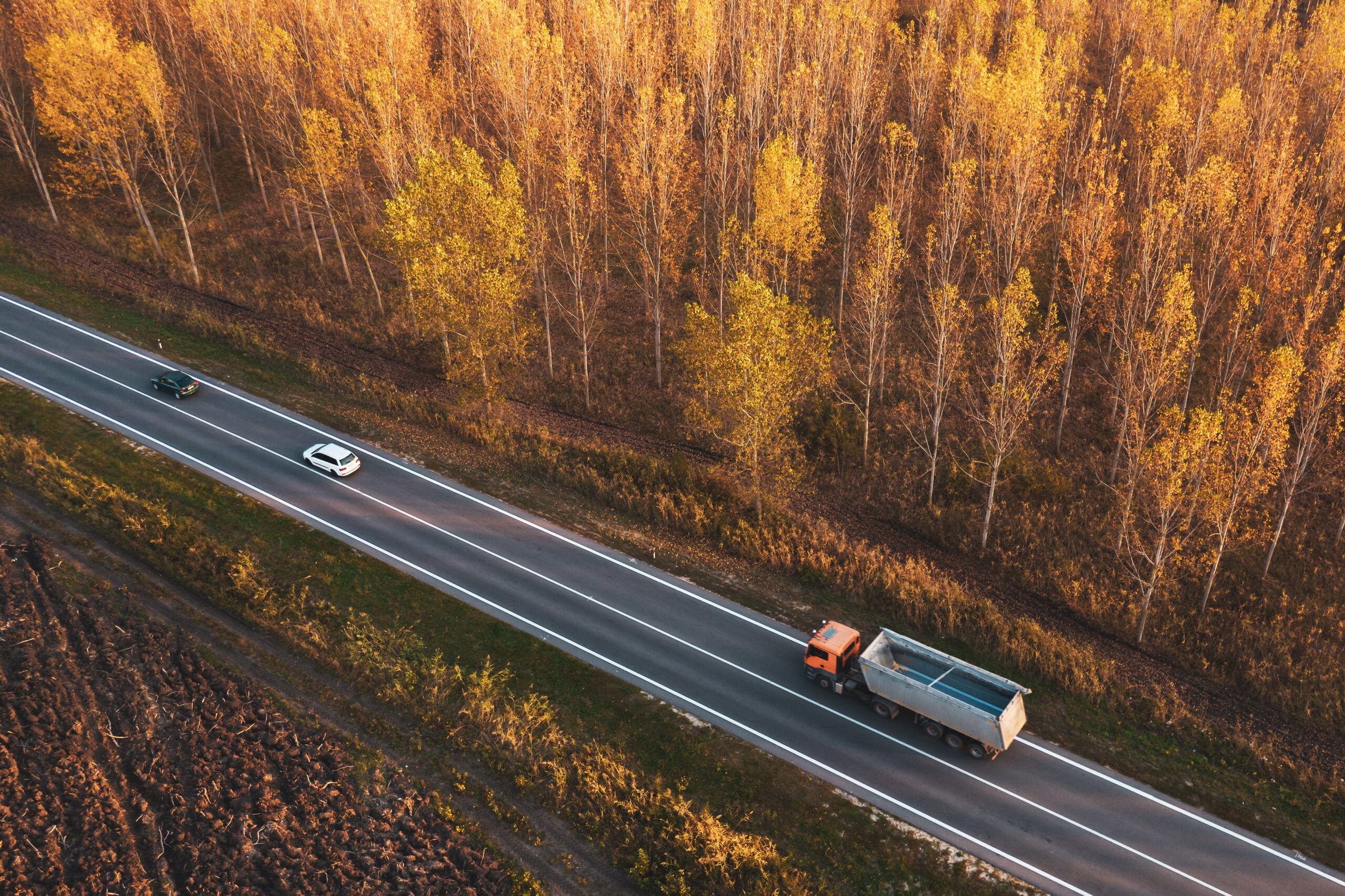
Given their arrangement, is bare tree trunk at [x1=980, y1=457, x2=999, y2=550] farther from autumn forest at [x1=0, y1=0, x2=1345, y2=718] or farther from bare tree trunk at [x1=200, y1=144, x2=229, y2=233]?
bare tree trunk at [x1=200, y1=144, x2=229, y2=233]

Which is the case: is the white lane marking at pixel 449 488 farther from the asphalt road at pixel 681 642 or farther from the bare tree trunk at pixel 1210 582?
the bare tree trunk at pixel 1210 582

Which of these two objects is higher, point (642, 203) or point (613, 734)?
point (642, 203)

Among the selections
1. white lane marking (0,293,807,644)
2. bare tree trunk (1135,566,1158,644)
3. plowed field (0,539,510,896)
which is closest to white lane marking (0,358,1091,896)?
white lane marking (0,293,807,644)

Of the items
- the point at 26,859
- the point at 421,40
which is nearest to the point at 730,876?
the point at 26,859

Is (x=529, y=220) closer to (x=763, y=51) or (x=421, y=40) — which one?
(x=421, y=40)

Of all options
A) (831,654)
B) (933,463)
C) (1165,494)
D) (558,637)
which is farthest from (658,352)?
(1165,494)
